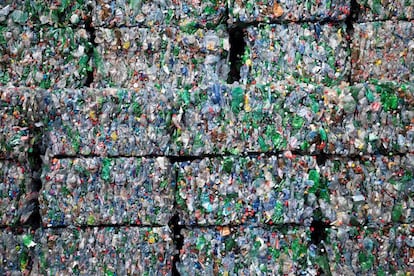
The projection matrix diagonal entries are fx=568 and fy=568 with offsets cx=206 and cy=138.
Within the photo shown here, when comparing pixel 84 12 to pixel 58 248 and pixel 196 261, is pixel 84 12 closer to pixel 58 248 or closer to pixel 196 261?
pixel 58 248

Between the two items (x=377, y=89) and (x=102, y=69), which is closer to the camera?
(x=377, y=89)

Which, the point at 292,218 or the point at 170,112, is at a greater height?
the point at 170,112

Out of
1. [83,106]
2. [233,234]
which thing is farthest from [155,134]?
[233,234]

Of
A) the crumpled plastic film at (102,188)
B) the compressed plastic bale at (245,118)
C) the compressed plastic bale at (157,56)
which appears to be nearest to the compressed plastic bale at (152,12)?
the compressed plastic bale at (157,56)

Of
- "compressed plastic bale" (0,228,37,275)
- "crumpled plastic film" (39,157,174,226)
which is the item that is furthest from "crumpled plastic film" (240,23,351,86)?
"compressed plastic bale" (0,228,37,275)

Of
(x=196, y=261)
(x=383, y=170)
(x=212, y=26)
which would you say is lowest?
(x=196, y=261)

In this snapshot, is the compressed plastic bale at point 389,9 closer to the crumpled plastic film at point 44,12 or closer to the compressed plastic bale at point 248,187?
the compressed plastic bale at point 248,187

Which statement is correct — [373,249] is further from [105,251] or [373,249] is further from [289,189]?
[105,251]
